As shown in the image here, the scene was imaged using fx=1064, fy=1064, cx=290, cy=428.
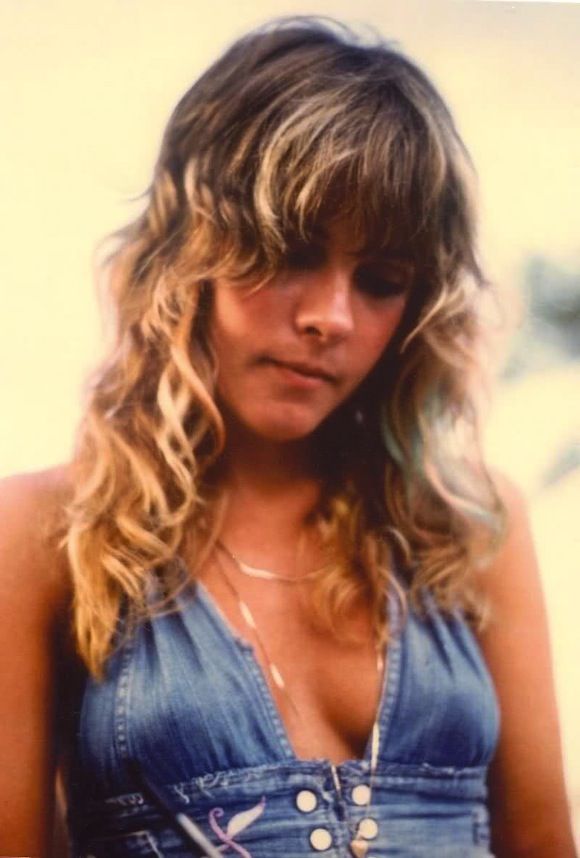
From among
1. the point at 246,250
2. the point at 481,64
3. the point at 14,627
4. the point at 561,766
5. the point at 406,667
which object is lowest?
the point at 561,766

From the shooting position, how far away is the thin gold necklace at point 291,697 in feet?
2.96

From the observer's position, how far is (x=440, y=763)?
94cm

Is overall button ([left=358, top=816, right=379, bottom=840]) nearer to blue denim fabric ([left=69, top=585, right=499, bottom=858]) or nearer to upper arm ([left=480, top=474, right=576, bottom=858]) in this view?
blue denim fabric ([left=69, top=585, right=499, bottom=858])

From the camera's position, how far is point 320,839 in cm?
89

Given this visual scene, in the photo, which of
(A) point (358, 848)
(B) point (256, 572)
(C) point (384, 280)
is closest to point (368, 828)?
(A) point (358, 848)

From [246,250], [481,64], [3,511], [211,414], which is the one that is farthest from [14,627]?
[481,64]

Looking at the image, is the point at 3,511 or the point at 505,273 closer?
the point at 3,511

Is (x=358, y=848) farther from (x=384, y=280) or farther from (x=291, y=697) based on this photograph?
(x=384, y=280)

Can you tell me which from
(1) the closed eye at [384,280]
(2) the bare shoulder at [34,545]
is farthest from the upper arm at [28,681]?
(1) the closed eye at [384,280]

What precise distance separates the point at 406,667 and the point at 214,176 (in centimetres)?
47

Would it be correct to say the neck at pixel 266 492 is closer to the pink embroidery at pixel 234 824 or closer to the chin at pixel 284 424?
the chin at pixel 284 424

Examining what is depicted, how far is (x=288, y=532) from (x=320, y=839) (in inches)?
10.6

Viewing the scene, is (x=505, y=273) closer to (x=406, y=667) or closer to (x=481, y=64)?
(x=481, y=64)

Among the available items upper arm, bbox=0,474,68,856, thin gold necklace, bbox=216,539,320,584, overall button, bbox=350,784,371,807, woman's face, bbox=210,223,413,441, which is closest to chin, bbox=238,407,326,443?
woman's face, bbox=210,223,413,441
